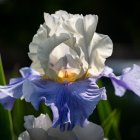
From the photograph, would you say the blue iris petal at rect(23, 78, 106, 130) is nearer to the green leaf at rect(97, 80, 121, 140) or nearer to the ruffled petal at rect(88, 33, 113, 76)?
the ruffled petal at rect(88, 33, 113, 76)

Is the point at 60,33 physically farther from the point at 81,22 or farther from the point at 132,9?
the point at 132,9

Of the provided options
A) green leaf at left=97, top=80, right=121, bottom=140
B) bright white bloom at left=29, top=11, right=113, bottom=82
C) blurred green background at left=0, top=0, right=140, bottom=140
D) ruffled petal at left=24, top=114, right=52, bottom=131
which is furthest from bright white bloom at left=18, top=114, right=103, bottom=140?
blurred green background at left=0, top=0, right=140, bottom=140

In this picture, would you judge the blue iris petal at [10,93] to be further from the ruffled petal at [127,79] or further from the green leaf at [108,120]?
the green leaf at [108,120]

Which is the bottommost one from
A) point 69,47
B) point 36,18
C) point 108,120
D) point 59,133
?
point 36,18

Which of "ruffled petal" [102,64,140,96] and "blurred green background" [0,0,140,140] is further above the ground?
"ruffled petal" [102,64,140,96]

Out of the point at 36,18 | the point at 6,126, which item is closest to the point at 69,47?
the point at 6,126

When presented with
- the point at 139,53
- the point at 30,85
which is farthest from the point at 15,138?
the point at 139,53

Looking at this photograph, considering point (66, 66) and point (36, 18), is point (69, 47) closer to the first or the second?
point (66, 66)
